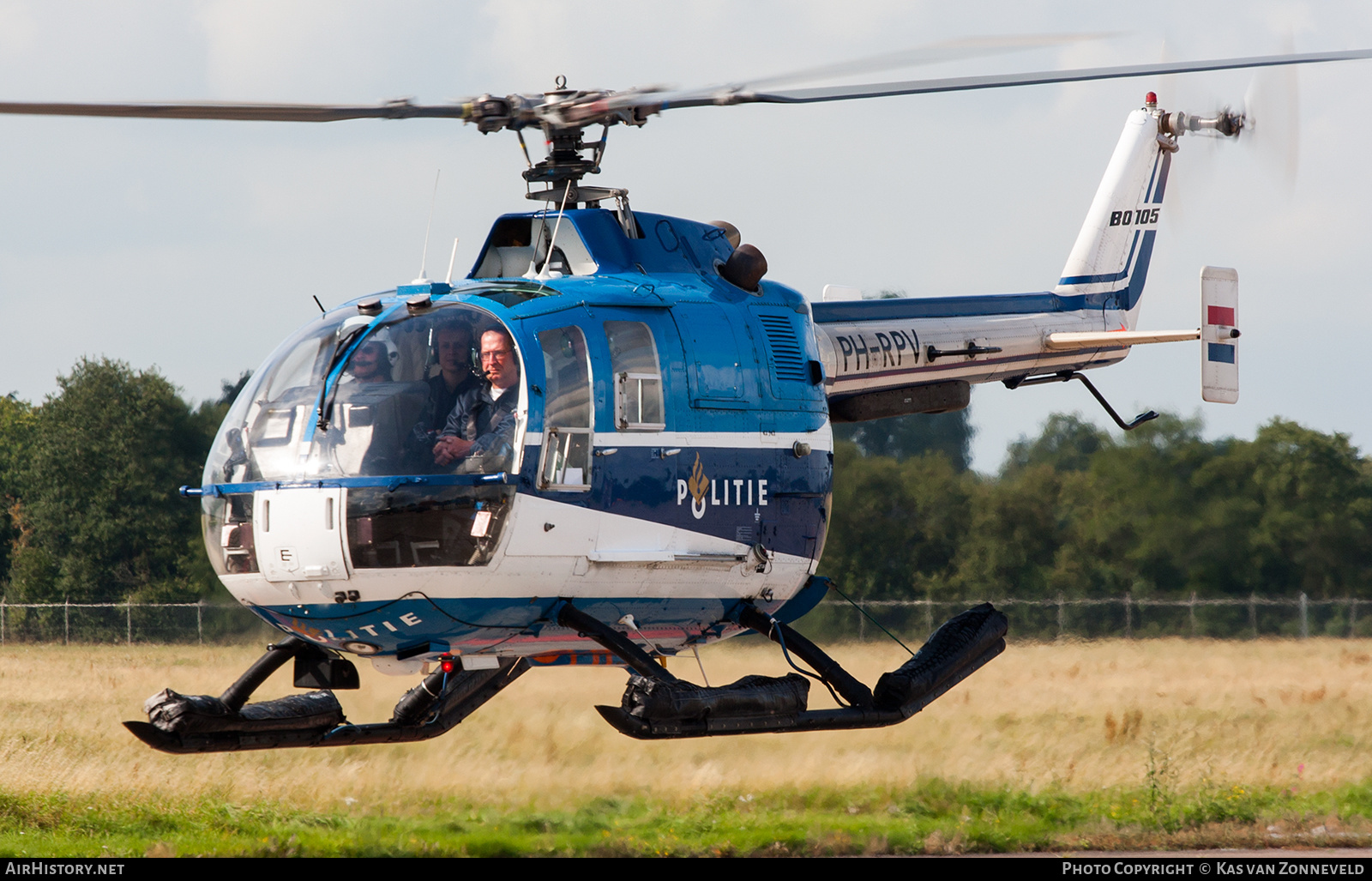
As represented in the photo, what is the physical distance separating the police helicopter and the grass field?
4.55 m

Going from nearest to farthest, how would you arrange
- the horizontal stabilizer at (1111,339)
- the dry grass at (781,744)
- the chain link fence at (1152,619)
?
the horizontal stabilizer at (1111,339) → the dry grass at (781,744) → the chain link fence at (1152,619)

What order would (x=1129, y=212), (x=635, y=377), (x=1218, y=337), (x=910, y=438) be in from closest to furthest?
(x=635, y=377) < (x=1218, y=337) < (x=1129, y=212) < (x=910, y=438)

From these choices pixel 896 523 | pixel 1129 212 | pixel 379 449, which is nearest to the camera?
pixel 379 449

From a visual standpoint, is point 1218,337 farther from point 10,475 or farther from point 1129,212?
point 10,475

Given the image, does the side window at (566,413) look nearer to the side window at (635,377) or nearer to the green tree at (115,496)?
the side window at (635,377)

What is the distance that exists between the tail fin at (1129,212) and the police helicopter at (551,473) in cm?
415

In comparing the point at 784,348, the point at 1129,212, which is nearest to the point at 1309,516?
the point at 1129,212

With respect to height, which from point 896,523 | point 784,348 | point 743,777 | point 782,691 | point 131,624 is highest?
point 784,348

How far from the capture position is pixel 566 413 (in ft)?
29.5

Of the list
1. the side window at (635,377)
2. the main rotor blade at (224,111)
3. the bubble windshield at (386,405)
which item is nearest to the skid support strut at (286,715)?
the bubble windshield at (386,405)

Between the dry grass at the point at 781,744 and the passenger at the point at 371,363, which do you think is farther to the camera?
the dry grass at the point at 781,744

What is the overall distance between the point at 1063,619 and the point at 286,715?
15.3 meters

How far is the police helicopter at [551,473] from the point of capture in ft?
28.5

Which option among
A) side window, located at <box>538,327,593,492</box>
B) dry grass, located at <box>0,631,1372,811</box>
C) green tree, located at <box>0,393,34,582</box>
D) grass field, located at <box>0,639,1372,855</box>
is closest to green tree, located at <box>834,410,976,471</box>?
dry grass, located at <box>0,631,1372,811</box>
